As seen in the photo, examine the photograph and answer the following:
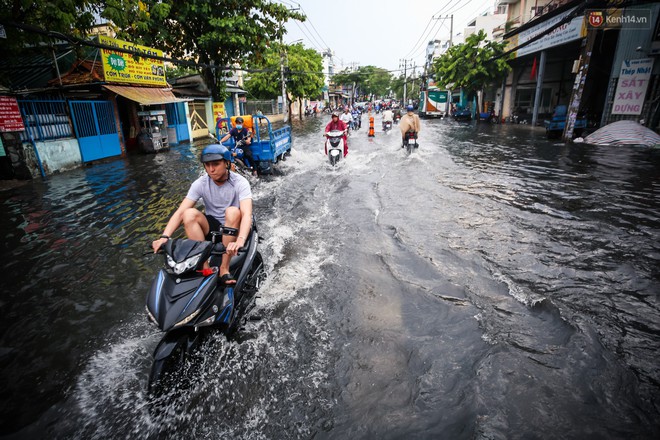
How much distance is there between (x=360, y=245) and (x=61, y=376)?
3.94m

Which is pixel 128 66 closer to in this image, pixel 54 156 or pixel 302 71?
pixel 54 156

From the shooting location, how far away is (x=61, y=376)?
9.86ft

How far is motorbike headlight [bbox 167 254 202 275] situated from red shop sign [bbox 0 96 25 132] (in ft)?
37.1

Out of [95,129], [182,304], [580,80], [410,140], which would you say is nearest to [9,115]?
[95,129]

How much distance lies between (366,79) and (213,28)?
81343mm

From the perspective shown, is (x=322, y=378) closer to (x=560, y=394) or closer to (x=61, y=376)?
(x=560, y=394)

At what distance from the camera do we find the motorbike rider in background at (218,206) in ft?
11.0

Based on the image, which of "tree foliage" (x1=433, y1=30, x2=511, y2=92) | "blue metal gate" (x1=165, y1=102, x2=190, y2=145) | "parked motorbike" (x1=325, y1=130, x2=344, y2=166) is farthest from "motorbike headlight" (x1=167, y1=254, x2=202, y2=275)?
"tree foliage" (x1=433, y1=30, x2=511, y2=92)

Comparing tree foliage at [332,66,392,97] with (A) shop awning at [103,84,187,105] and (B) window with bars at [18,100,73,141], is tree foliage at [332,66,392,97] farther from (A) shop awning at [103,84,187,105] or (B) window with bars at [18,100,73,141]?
(B) window with bars at [18,100,73,141]

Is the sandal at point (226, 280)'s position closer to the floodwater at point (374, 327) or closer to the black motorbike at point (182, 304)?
the black motorbike at point (182, 304)

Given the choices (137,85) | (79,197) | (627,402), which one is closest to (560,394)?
(627,402)

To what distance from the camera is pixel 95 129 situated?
14.1 metres

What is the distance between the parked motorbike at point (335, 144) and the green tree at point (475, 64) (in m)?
22.7

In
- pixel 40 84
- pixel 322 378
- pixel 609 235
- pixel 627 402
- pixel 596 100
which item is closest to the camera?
pixel 627 402
